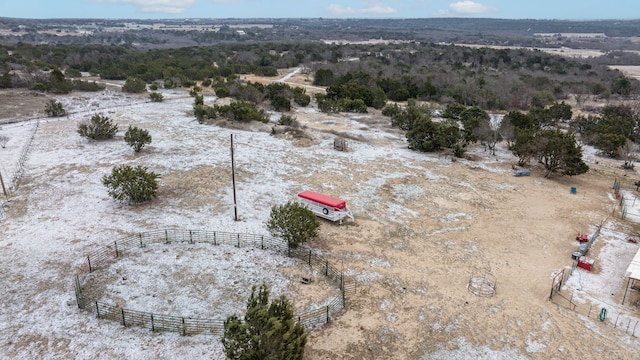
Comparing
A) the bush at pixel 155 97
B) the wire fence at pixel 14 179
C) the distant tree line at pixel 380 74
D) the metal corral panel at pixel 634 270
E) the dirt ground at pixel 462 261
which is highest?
the distant tree line at pixel 380 74

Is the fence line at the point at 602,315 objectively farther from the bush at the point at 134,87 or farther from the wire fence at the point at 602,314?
the bush at the point at 134,87

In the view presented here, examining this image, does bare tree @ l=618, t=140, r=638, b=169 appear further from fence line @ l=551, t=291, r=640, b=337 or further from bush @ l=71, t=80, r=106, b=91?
bush @ l=71, t=80, r=106, b=91

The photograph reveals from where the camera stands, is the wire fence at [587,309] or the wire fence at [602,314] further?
the wire fence at [587,309]

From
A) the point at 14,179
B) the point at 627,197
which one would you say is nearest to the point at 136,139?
the point at 14,179

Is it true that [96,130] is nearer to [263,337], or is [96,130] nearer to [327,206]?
[327,206]

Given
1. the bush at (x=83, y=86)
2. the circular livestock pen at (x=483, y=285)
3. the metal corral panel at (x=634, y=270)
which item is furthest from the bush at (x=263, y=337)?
the bush at (x=83, y=86)

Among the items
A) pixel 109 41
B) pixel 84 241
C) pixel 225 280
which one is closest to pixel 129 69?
pixel 84 241

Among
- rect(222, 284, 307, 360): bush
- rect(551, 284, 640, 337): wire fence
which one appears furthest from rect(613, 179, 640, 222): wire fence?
rect(222, 284, 307, 360): bush
